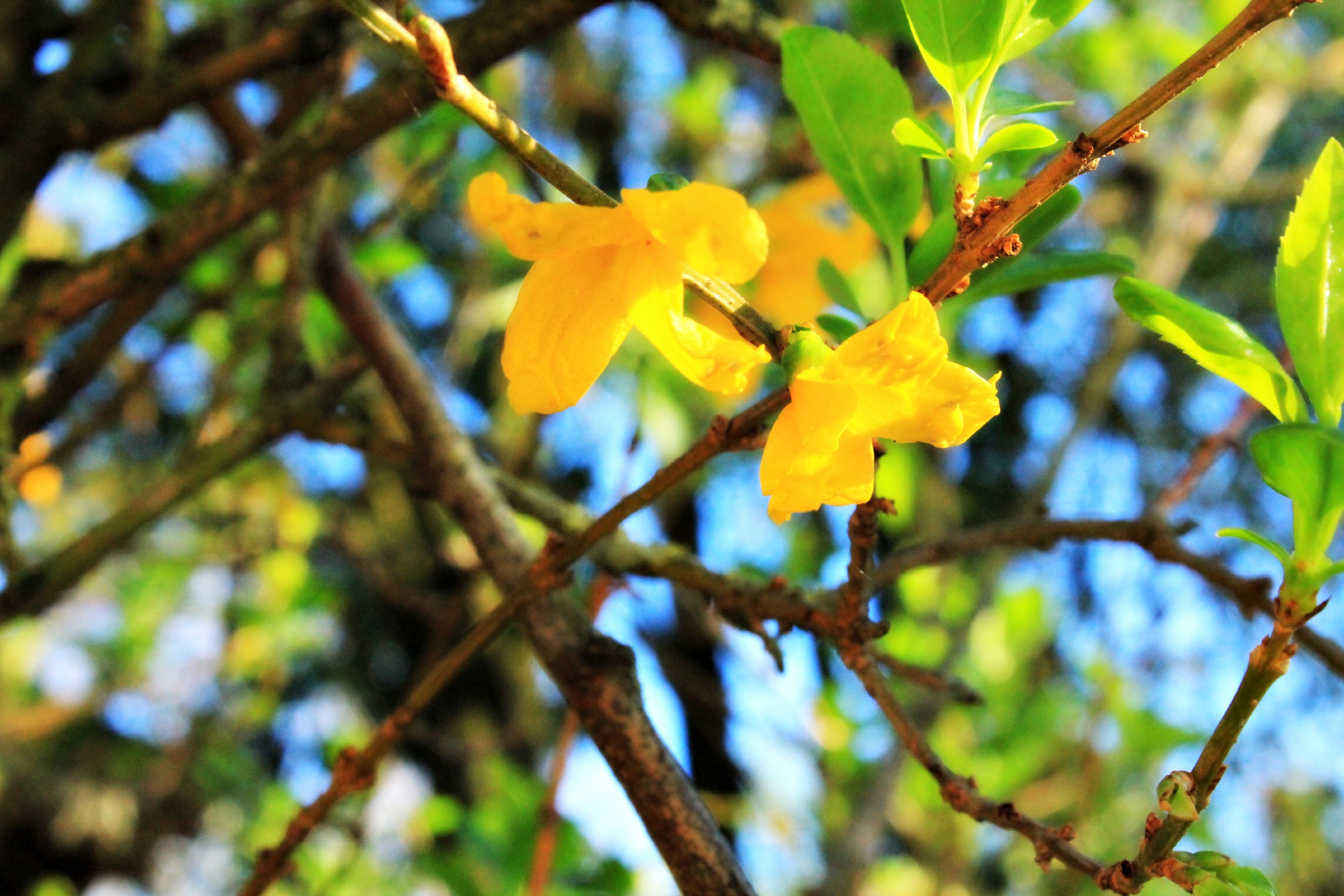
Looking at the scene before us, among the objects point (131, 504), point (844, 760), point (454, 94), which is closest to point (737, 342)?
point (454, 94)

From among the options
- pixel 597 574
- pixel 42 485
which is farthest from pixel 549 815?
pixel 42 485

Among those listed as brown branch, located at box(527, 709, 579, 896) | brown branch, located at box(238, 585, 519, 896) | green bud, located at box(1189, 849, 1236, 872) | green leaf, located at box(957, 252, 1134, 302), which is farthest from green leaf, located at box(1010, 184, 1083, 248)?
brown branch, located at box(527, 709, 579, 896)

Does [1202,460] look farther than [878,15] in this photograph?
Yes

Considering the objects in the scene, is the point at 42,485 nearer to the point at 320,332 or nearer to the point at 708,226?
the point at 320,332

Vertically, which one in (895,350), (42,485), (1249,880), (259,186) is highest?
(42,485)

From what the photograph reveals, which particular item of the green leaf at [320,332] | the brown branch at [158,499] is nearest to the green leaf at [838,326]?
the brown branch at [158,499]

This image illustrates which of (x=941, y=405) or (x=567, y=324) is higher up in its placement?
(x=567, y=324)

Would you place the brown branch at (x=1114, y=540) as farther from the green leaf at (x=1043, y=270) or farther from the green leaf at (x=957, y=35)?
the green leaf at (x=957, y=35)

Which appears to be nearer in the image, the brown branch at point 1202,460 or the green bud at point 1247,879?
the green bud at point 1247,879
